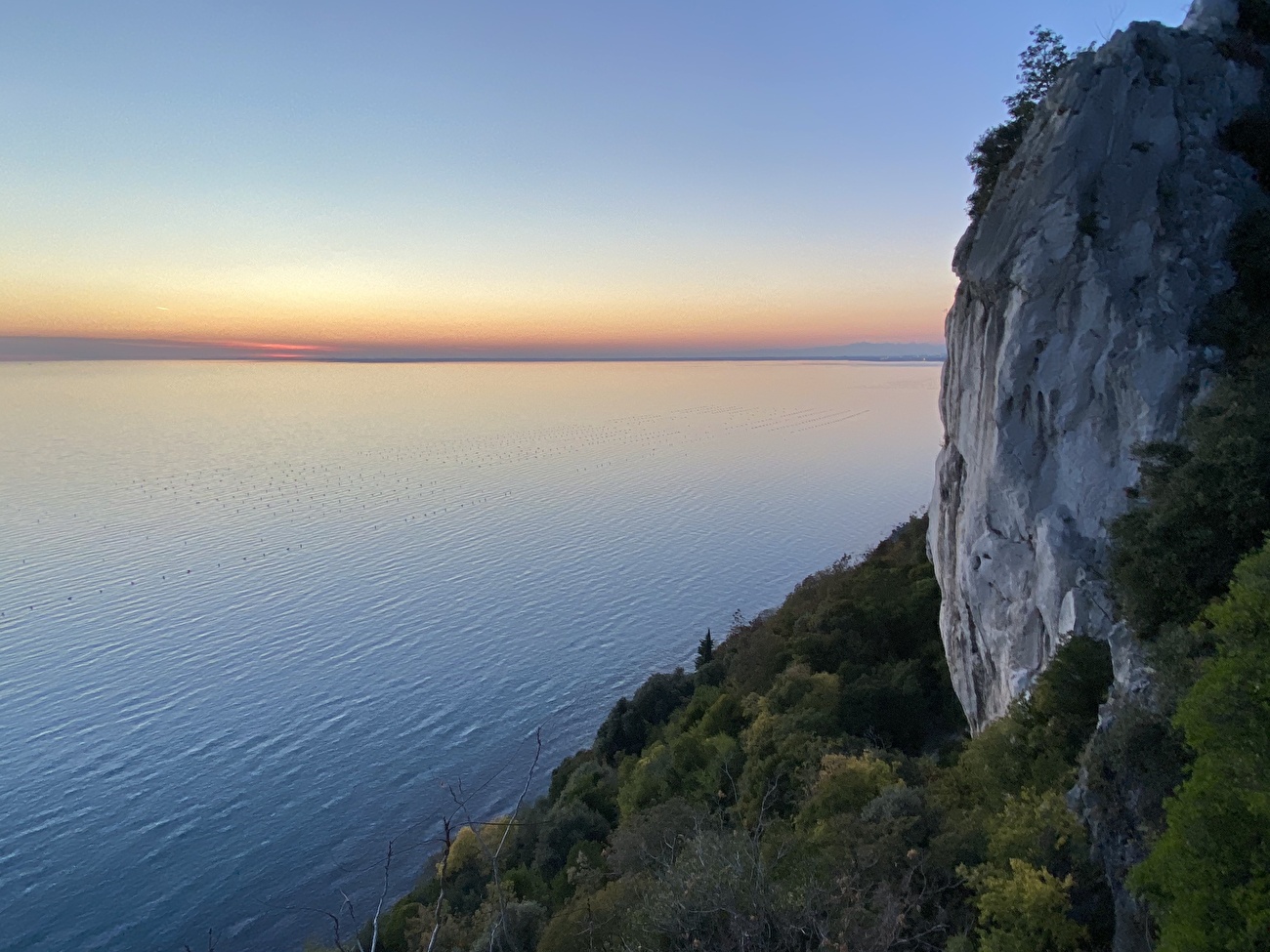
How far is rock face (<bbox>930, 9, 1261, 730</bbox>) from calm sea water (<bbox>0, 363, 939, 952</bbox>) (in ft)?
48.6

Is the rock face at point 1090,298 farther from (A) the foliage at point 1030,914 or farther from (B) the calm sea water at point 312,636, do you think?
(B) the calm sea water at point 312,636

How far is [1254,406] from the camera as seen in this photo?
1198 centimetres

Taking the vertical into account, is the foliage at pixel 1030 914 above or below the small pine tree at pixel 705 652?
above

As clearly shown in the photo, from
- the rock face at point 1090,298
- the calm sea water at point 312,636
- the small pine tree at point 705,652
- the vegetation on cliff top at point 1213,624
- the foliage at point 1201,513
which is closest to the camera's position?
the vegetation on cliff top at point 1213,624

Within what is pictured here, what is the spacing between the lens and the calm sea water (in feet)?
85.1

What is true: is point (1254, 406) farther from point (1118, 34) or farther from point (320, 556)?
point (320, 556)

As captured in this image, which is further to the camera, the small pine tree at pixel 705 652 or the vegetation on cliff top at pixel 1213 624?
the small pine tree at pixel 705 652

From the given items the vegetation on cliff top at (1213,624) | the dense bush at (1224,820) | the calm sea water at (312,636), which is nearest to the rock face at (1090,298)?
the vegetation on cliff top at (1213,624)

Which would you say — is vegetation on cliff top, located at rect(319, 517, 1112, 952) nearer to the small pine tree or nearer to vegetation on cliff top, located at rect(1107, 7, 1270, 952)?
the small pine tree

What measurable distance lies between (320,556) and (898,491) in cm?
5397

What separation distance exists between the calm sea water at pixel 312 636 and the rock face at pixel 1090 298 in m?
14.8

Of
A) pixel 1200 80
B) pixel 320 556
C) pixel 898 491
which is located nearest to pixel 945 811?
pixel 1200 80

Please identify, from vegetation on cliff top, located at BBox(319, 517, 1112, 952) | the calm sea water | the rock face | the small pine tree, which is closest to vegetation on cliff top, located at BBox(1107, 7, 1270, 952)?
the rock face

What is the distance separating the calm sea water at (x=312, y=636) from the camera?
85.1 ft
